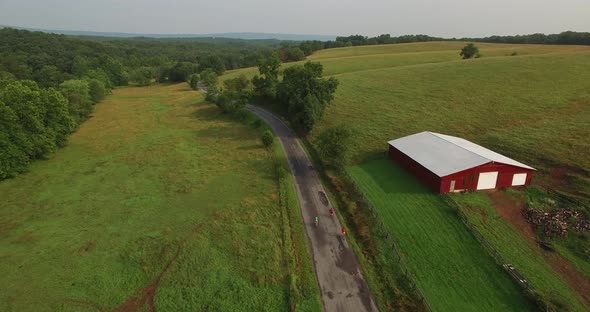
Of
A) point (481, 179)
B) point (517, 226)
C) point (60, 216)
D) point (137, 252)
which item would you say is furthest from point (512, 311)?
point (60, 216)

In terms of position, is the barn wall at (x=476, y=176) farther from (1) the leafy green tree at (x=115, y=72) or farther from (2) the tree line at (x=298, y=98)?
(1) the leafy green tree at (x=115, y=72)

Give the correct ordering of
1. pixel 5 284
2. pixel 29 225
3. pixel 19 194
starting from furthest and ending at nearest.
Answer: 1. pixel 19 194
2. pixel 29 225
3. pixel 5 284

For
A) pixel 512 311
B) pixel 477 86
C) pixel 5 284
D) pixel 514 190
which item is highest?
pixel 477 86

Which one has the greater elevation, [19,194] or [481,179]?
[481,179]

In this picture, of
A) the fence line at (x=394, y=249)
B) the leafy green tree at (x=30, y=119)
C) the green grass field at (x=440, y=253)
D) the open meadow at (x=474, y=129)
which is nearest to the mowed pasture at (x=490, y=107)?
the open meadow at (x=474, y=129)

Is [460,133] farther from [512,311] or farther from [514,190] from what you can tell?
[512,311]

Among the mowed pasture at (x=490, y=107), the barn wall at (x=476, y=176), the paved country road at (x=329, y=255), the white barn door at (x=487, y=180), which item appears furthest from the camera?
the mowed pasture at (x=490, y=107)

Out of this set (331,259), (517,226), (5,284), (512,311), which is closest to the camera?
(512,311)

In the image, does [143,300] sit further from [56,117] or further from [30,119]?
[56,117]
